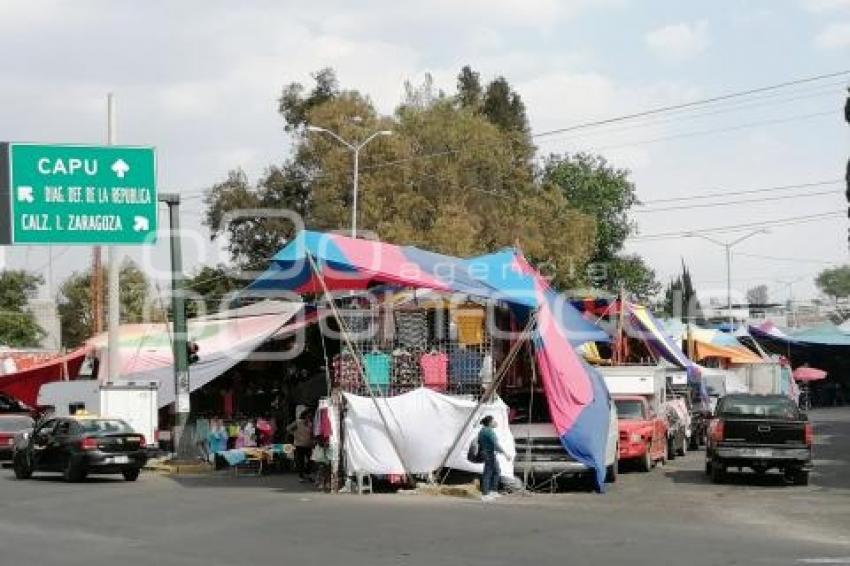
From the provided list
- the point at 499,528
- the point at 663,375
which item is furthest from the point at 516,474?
the point at 663,375

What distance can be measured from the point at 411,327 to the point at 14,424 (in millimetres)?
16524

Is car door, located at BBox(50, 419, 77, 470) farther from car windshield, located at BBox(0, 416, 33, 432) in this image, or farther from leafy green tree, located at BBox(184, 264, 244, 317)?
leafy green tree, located at BBox(184, 264, 244, 317)

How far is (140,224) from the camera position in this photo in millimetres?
28719

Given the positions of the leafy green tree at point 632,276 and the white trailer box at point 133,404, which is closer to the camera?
the white trailer box at point 133,404

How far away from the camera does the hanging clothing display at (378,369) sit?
976 inches

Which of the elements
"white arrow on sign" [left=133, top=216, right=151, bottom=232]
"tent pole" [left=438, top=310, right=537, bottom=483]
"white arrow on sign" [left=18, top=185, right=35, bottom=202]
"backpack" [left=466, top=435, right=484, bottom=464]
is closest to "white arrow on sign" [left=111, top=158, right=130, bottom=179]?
"white arrow on sign" [left=133, top=216, right=151, bottom=232]

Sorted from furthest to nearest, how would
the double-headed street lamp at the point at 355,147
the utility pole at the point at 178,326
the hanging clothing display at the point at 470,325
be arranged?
the double-headed street lamp at the point at 355,147, the utility pole at the point at 178,326, the hanging clothing display at the point at 470,325

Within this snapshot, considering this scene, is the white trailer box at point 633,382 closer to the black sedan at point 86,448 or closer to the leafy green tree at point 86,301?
the black sedan at point 86,448

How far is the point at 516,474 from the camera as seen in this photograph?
23.5 meters

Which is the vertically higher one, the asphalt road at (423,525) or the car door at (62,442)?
the car door at (62,442)

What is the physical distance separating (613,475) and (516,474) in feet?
7.96

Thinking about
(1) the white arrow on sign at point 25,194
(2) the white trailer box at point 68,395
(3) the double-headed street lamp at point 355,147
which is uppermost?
(3) the double-headed street lamp at point 355,147

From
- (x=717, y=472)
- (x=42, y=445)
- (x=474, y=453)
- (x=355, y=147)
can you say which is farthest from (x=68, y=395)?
(x=717, y=472)

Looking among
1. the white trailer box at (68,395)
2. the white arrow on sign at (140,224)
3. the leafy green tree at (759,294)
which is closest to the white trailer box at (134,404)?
the white trailer box at (68,395)
